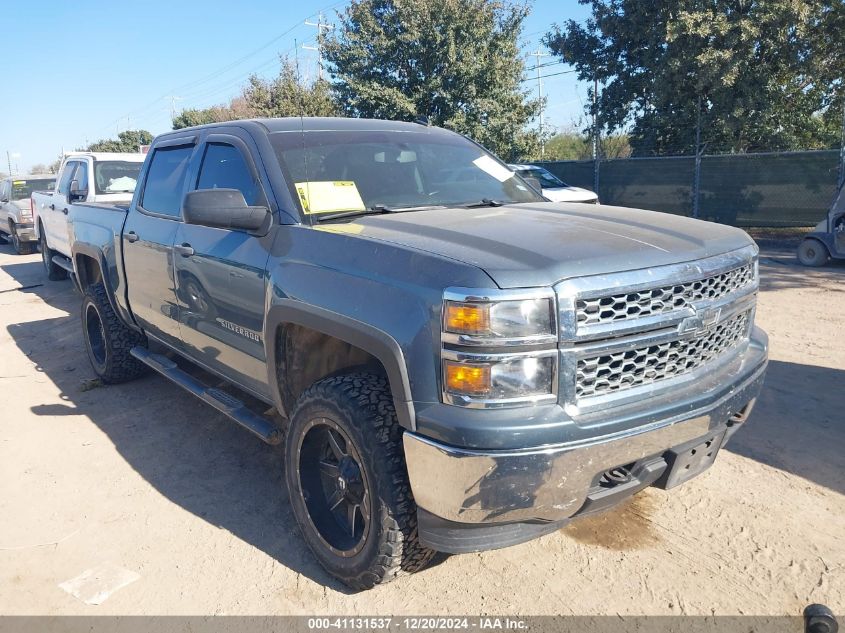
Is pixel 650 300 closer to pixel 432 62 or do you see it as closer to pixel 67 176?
pixel 67 176

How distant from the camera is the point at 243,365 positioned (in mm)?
3496

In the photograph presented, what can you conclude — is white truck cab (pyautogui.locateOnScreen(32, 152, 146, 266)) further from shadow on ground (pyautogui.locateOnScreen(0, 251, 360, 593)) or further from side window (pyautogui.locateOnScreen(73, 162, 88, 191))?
shadow on ground (pyautogui.locateOnScreen(0, 251, 360, 593))

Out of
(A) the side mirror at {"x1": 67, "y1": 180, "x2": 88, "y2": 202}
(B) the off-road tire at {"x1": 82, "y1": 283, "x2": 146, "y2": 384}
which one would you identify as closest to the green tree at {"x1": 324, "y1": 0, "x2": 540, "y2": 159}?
(A) the side mirror at {"x1": 67, "y1": 180, "x2": 88, "y2": 202}

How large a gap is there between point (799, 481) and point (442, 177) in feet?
8.35

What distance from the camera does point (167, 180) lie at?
446 cm

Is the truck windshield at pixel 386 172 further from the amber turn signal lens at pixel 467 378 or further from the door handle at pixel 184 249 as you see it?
the amber turn signal lens at pixel 467 378

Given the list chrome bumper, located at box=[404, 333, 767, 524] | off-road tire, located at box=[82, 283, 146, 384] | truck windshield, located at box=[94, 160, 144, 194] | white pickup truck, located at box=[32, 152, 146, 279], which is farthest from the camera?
truck windshield, located at box=[94, 160, 144, 194]

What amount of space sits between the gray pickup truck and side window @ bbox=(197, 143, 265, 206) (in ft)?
0.05

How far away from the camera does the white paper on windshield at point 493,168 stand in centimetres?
400

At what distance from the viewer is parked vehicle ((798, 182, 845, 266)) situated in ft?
30.4

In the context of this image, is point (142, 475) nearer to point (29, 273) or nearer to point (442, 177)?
point (442, 177)

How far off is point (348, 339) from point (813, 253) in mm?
9553


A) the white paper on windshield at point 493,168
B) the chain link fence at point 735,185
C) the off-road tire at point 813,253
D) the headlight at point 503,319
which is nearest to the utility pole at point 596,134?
the chain link fence at point 735,185

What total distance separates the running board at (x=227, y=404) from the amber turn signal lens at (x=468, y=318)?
1545 mm
